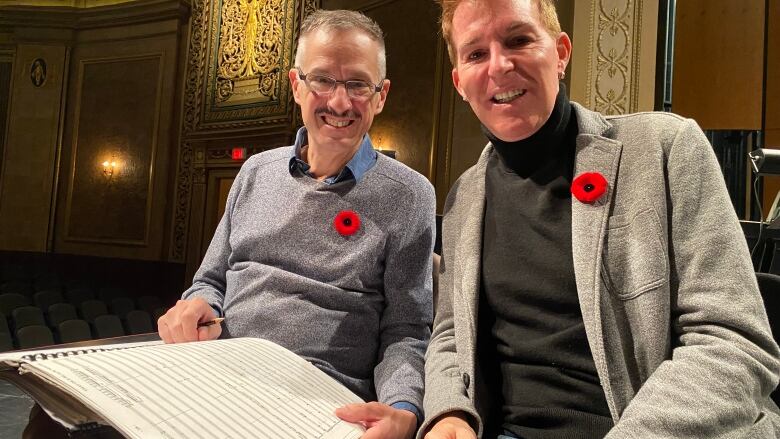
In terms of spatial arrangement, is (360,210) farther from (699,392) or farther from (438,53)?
(438,53)

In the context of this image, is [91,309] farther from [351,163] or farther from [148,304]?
[351,163]

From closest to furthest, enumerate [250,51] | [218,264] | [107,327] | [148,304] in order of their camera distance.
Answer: [218,264] < [107,327] < [148,304] < [250,51]

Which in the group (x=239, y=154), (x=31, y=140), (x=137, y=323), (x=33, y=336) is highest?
(x=31, y=140)

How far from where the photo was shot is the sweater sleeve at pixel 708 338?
2.56ft

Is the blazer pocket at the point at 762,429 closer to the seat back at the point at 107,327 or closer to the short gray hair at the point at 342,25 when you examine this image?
the short gray hair at the point at 342,25

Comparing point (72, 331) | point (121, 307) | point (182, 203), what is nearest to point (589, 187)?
point (72, 331)

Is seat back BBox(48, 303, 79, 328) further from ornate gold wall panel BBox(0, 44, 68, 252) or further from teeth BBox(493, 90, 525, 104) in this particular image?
teeth BBox(493, 90, 525, 104)

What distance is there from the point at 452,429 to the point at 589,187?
0.47m

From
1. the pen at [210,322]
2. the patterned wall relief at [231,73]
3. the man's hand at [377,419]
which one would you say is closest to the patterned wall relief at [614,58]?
the pen at [210,322]

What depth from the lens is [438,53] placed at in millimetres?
6348

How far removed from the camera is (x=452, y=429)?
3.18 ft

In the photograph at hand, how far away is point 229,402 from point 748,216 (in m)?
5.01

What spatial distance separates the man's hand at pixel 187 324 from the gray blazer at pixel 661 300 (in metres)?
0.49

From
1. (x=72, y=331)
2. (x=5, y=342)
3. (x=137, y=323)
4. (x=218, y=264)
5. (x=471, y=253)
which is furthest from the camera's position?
(x=137, y=323)
